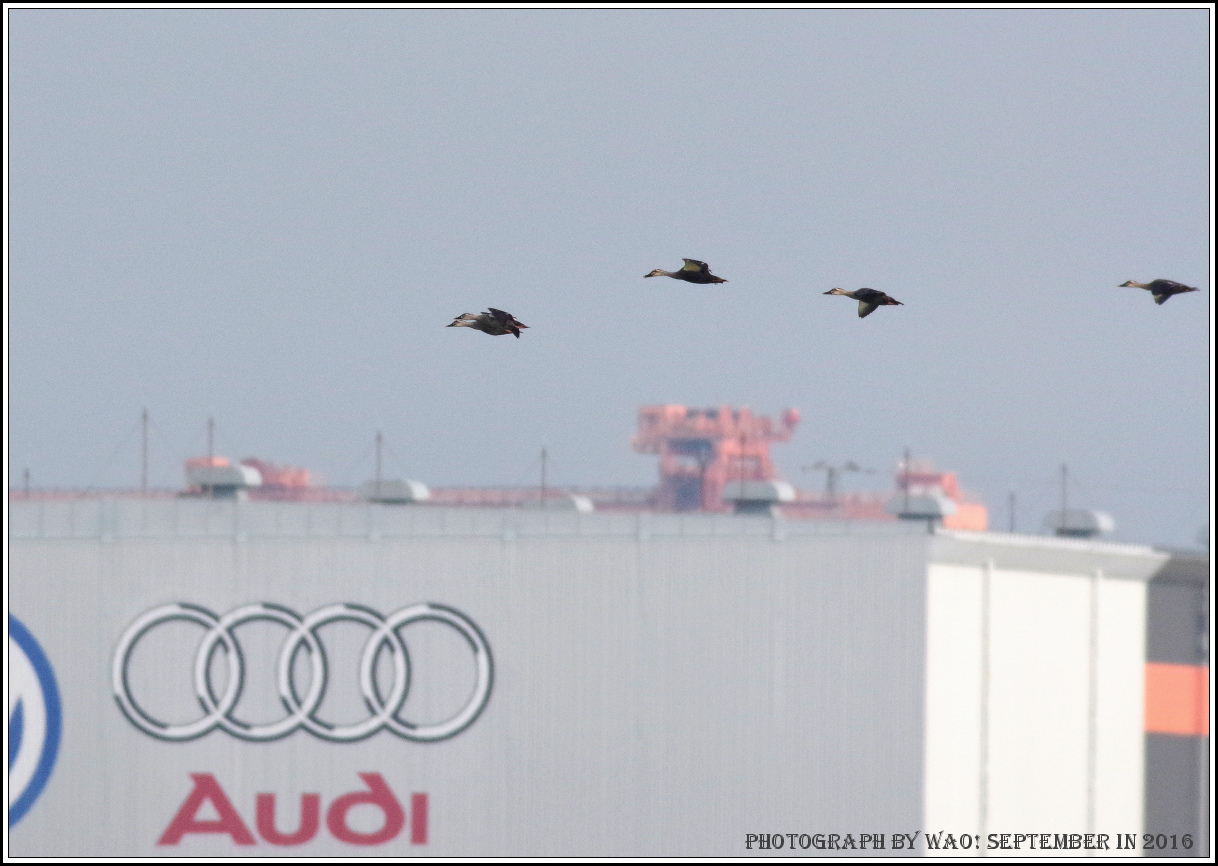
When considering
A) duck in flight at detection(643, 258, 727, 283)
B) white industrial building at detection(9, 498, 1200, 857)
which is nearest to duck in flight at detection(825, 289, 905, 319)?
→ duck in flight at detection(643, 258, 727, 283)

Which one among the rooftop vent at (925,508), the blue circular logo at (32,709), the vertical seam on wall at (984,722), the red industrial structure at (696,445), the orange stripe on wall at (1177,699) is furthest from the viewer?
the red industrial structure at (696,445)

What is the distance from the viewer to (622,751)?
4372 centimetres

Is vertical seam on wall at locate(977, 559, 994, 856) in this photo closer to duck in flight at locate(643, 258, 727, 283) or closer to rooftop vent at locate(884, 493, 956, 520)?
rooftop vent at locate(884, 493, 956, 520)

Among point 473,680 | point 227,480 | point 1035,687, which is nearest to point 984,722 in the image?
point 1035,687

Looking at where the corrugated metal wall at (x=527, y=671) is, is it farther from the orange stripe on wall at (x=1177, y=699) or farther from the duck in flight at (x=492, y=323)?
the duck in flight at (x=492, y=323)

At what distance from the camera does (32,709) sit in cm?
4359

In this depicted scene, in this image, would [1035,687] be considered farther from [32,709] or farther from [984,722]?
[32,709]

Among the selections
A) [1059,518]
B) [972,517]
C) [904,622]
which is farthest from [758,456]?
[904,622]

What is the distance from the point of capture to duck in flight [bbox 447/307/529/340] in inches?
971

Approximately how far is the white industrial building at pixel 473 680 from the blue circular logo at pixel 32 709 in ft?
0.45

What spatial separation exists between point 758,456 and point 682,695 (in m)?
105

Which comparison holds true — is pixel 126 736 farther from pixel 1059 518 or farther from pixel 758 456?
pixel 758 456

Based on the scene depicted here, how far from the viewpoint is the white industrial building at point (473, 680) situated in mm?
43188

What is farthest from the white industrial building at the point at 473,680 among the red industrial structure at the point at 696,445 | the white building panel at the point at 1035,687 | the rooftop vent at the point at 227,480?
the red industrial structure at the point at 696,445
